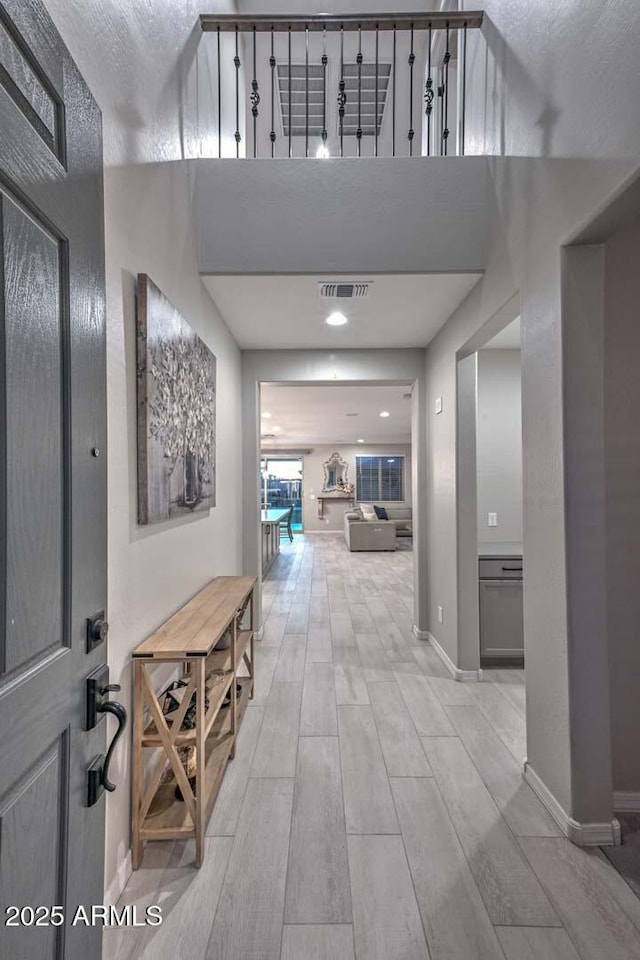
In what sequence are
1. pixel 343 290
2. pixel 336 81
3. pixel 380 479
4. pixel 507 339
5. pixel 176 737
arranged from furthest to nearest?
pixel 380 479 → pixel 336 81 → pixel 507 339 → pixel 343 290 → pixel 176 737

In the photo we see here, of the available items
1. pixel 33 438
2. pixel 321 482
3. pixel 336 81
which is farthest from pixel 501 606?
pixel 321 482

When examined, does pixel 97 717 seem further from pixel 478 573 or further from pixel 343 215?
pixel 478 573

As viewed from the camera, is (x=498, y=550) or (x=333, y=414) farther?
(x=333, y=414)

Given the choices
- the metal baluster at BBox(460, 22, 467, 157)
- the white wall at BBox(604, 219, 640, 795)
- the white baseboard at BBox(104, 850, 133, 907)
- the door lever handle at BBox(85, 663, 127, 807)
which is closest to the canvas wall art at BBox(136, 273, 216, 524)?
the door lever handle at BBox(85, 663, 127, 807)

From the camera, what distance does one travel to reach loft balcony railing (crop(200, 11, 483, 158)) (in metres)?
2.54

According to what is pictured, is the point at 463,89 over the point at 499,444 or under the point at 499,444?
over

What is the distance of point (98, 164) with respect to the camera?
99 centimetres

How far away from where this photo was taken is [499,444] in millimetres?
3740

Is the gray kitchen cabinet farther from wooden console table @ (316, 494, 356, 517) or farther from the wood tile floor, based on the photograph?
wooden console table @ (316, 494, 356, 517)

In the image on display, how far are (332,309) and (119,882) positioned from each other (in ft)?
10.1

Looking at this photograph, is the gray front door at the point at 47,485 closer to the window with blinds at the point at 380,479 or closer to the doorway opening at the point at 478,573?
the doorway opening at the point at 478,573

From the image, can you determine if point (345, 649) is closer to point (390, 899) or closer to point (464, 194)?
point (390, 899)

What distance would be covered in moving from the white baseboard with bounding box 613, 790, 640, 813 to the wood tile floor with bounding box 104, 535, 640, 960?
33 cm

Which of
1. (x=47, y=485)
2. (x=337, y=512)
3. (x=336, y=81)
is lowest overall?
(x=337, y=512)
